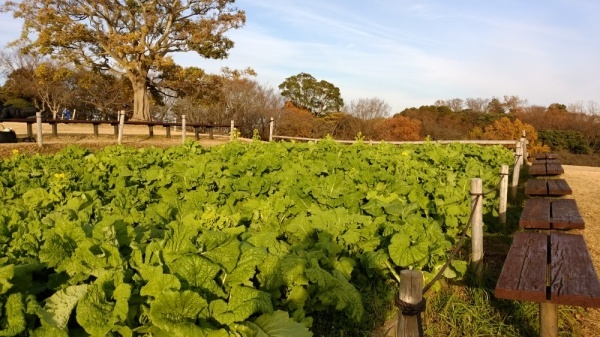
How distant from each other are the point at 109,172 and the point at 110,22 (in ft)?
84.0

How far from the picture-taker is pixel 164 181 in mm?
5738

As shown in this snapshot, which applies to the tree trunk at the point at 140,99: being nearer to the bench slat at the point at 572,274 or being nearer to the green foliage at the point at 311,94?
the green foliage at the point at 311,94

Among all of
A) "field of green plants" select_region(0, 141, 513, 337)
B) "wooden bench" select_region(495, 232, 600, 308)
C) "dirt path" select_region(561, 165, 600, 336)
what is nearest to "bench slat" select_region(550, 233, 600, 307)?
"wooden bench" select_region(495, 232, 600, 308)

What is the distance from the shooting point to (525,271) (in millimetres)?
Result: 2941

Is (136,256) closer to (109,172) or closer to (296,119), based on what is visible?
(109,172)

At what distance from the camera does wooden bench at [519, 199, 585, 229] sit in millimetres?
4375

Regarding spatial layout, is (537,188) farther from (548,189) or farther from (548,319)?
(548,319)

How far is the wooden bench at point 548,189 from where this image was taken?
21.0ft

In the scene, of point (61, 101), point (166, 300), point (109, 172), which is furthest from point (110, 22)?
point (166, 300)

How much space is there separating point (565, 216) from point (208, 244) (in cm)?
378

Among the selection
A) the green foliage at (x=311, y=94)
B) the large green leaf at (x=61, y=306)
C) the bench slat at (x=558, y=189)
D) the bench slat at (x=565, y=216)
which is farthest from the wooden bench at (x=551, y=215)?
the green foliage at (x=311, y=94)

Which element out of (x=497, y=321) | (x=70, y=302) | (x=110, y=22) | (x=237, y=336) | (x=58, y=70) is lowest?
(x=497, y=321)

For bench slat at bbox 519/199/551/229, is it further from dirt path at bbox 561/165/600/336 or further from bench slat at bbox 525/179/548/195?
bench slat at bbox 525/179/548/195

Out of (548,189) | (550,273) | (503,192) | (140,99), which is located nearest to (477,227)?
(550,273)
